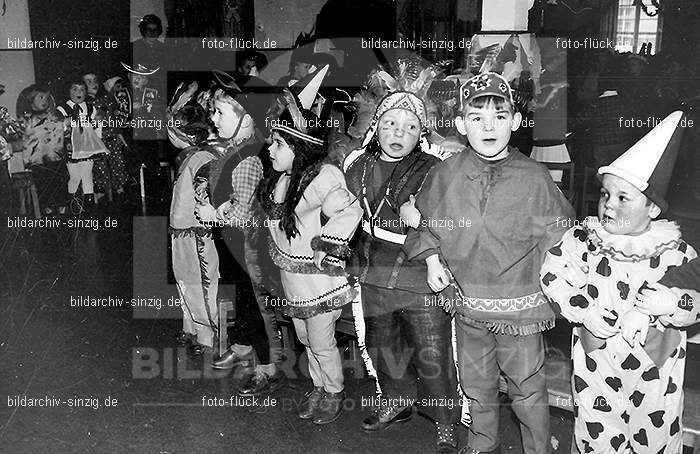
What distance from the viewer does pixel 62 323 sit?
2982mm

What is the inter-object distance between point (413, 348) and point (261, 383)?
65cm

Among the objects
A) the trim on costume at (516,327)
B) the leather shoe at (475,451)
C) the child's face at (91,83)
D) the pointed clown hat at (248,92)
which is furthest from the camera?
the child's face at (91,83)

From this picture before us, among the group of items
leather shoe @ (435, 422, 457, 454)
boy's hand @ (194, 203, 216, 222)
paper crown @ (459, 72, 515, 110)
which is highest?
paper crown @ (459, 72, 515, 110)

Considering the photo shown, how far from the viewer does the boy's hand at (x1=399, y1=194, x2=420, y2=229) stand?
6.81 feet

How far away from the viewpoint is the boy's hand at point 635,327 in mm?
1762

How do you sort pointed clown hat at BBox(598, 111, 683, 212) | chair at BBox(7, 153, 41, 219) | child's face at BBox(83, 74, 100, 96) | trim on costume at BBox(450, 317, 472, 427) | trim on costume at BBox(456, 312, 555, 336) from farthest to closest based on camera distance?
chair at BBox(7, 153, 41, 219) → child's face at BBox(83, 74, 100, 96) → trim on costume at BBox(450, 317, 472, 427) → trim on costume at BBox(456, 312, 555, 336) → pointed clown hat at BBox(598, 111, 683, 212)

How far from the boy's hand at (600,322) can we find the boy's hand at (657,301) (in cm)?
8

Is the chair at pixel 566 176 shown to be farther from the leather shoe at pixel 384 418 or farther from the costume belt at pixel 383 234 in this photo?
the leather shoe at pixel 384 418

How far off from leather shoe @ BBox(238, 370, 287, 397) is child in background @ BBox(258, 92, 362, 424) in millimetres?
192

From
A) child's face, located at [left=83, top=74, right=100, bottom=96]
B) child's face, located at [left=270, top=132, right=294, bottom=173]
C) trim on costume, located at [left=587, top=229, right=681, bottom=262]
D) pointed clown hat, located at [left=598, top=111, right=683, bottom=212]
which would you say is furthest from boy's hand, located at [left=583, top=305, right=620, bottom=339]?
child's face, located at [left=83, top=74, right=100, bottom=96]

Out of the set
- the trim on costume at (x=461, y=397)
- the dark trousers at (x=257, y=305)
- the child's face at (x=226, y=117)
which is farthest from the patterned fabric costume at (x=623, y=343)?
the child's face at (x=226, y=117)

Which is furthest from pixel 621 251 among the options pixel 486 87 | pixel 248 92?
pixel 248 92

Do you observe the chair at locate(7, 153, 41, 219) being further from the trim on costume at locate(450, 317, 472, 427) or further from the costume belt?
the trim on costume at locate(450, 317, 472, 427)

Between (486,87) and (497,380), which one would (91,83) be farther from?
(497,380)
